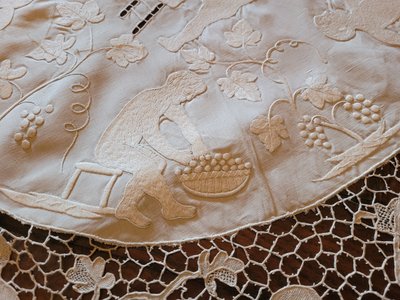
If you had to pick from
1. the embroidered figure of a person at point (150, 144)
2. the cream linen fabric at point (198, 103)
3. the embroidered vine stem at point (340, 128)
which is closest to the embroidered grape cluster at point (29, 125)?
the cream linen fabric at point (198, 103)

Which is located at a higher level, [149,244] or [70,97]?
[70,97]

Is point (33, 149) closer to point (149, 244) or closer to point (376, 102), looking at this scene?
point (149, 244)

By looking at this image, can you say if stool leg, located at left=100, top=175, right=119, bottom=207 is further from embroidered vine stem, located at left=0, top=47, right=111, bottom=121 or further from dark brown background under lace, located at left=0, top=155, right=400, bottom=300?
embroidered vine stem, located at left=0, top=47, right=111, bottom=121

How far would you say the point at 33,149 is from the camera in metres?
0.73

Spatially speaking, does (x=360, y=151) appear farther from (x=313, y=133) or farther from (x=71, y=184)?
(x=71, y=184)

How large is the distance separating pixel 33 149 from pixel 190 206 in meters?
0.27

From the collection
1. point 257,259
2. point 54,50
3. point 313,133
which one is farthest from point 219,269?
point 54,50

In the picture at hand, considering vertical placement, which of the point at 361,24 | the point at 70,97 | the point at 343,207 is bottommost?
the point at 343,207

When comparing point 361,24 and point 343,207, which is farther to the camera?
point 361,24

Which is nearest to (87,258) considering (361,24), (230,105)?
(230,105)

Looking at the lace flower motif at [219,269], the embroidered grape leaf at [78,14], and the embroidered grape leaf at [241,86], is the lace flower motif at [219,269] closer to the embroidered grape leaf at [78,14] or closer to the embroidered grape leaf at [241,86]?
the embroidered grape leaf at [241,86]

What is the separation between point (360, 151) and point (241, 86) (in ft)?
0.72

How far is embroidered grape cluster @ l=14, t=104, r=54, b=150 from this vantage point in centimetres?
73

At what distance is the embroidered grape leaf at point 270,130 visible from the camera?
73 centimetres
